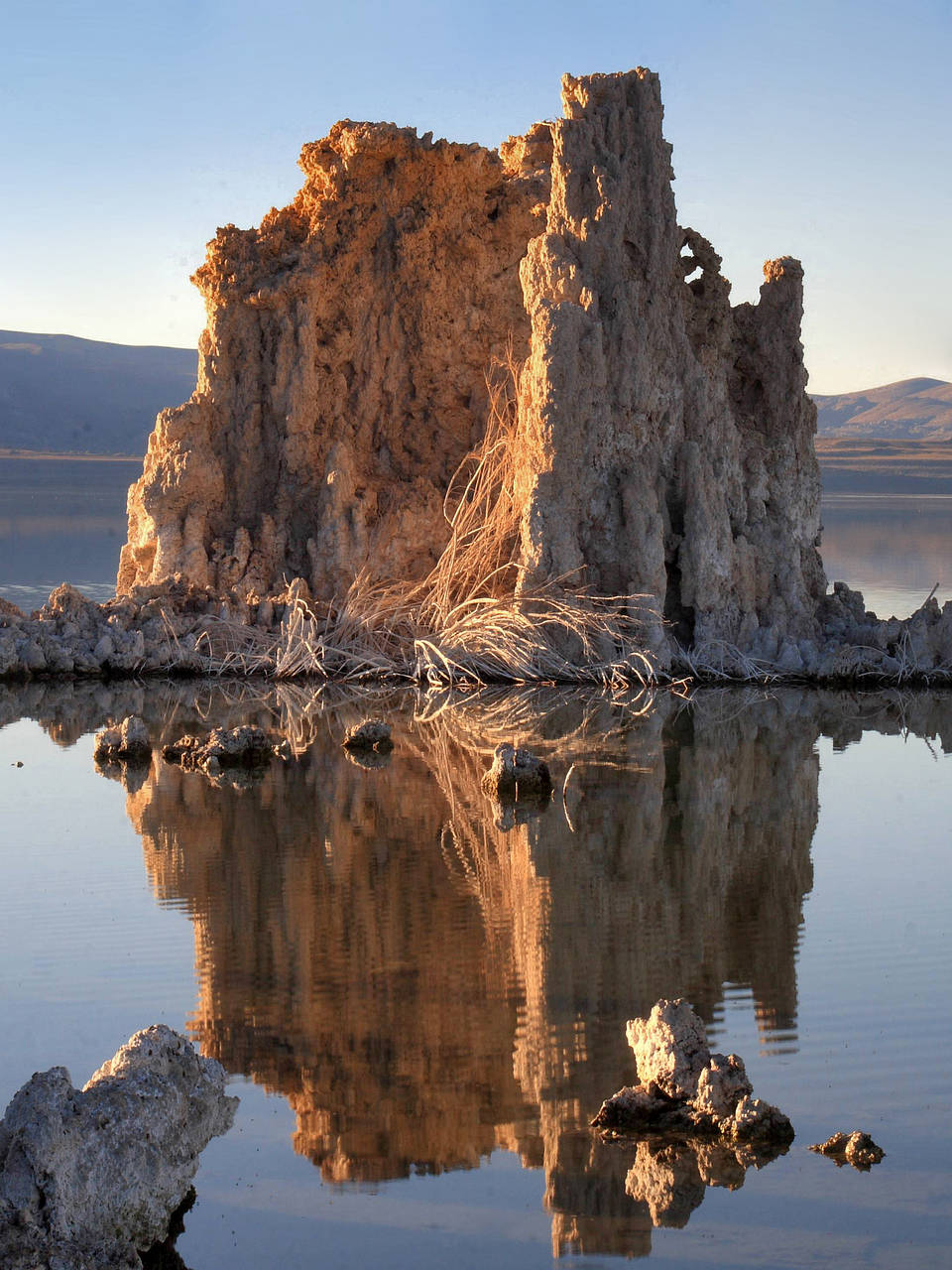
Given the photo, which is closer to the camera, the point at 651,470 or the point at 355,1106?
the point at 355,1106

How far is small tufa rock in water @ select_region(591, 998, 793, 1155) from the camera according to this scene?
4.50 meters

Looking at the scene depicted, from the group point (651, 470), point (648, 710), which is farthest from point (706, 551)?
point (648, 710)

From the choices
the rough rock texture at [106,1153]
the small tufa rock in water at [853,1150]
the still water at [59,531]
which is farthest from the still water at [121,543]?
the rough rock texture at [106,1153]

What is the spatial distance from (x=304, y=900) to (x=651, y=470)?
8.02 m

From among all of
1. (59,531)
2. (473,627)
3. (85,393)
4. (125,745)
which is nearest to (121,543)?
(59,531)

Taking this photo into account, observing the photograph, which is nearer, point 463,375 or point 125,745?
point 125,745

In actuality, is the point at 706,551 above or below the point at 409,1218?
above

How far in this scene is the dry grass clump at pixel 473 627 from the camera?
13.8 meters

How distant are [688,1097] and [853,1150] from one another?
0.52m

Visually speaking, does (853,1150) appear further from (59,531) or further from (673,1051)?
(59,531)

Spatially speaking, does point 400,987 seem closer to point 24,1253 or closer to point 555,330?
point 24,1253

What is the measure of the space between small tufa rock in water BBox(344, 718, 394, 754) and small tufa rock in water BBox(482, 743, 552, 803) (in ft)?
4.90

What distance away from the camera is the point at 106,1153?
3.82 metres

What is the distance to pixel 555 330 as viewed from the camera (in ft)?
45.0
